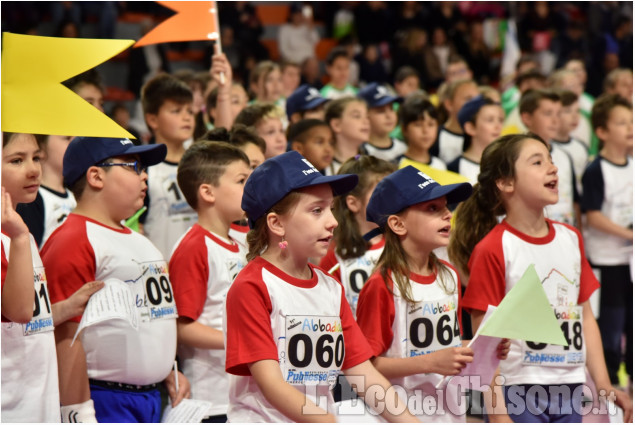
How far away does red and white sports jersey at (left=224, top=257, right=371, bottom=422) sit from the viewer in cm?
316

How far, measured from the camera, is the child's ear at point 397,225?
389 centimetres

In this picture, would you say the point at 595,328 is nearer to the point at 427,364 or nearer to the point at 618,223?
the point at 427,364

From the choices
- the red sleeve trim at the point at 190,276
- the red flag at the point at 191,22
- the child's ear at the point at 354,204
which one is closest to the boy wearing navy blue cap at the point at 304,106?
the red flag at the point at 191,22

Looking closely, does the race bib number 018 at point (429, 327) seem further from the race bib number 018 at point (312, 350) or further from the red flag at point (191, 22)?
the red flag at point (191, 22)

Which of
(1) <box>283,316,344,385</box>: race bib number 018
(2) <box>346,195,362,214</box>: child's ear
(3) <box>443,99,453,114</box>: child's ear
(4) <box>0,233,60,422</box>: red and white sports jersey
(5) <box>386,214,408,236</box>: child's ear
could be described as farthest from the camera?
(3) <box>443,99,453,114</box>: child's ear

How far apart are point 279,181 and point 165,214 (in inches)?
84.0

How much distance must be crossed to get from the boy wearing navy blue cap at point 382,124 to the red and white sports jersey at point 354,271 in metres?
2.66

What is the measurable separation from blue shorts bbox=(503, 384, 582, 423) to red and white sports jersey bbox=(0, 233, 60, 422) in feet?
6.82

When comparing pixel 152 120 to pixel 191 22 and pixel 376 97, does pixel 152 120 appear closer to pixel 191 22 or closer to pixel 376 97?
pixel 191 22

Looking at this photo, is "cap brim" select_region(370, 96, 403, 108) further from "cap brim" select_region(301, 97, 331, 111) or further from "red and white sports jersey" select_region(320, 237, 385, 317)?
"red and white sports jersey" select_region(320, 237, 385, 317)

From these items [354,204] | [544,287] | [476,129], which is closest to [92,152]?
[354,204]

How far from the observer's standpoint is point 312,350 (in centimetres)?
329

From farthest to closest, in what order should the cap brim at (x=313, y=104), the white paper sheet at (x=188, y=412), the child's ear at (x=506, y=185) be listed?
1. the cap brim at (x=313, y=104)
2. the child's ear at (x=506, y=185)
3. the white paper sheet at (x=188, y=412)

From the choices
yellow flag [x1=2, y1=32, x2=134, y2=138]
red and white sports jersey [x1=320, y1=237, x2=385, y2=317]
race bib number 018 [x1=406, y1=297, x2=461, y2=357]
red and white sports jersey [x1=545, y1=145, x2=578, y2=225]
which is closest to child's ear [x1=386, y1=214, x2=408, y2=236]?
race bib number 018 [x1=406, y1=297, x2=461, y2=357]
